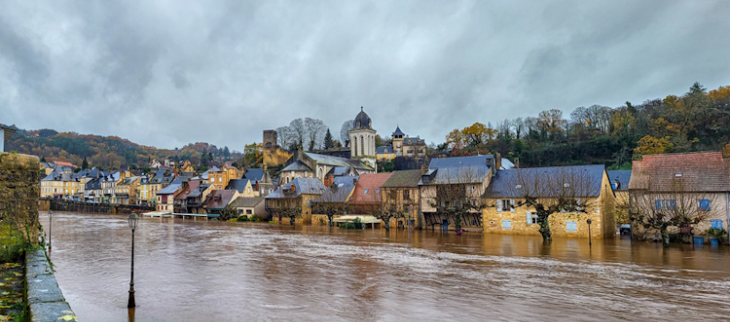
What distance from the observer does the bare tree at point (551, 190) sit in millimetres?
31069

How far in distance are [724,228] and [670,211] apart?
301cm

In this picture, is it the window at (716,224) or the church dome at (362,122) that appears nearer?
the window at (716,224)

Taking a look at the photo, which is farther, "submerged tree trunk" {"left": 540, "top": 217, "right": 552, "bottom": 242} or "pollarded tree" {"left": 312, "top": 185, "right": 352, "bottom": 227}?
"pollarded tree" {"left": 312, "top": 185, "right": 352, "bottom": 227}

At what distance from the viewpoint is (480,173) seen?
38344 mm

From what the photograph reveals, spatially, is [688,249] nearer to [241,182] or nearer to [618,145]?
[618,145]

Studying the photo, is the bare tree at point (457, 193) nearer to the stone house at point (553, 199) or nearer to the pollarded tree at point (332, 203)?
the stone house at point (553, 199)

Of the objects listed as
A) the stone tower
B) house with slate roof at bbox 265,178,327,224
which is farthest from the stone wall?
the stone tower

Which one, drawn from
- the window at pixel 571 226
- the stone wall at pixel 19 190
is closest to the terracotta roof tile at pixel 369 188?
the window at pixel 571 226

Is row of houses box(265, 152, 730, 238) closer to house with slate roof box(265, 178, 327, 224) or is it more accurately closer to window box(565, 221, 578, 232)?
window box(565, 221, 578, 232)

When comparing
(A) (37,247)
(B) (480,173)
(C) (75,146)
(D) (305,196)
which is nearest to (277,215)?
(D) (305,196)

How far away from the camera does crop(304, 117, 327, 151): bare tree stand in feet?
369

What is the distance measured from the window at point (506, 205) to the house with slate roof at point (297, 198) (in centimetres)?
2157

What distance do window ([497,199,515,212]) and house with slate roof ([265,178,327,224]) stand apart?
70.8 feet

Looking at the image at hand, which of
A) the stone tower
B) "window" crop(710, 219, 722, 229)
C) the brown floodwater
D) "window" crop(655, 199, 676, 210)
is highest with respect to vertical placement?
the stone tower
